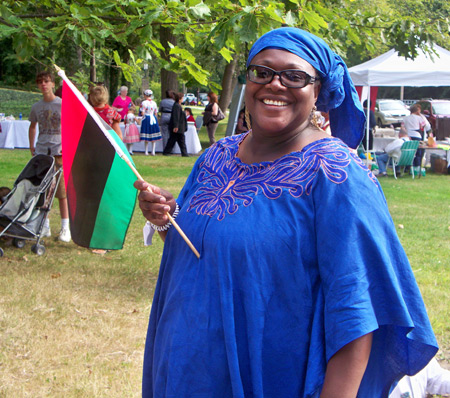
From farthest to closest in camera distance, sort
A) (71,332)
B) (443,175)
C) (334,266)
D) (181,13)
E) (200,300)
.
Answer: (443,175) < (181,13) < (71,332) < (200,300) < (334,266)

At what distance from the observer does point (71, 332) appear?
15.6ft

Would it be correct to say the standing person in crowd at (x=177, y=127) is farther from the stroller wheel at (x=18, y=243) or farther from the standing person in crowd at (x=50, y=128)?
the stroller wheel at (x=18, y=243)

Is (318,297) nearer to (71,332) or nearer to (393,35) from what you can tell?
(71,332)

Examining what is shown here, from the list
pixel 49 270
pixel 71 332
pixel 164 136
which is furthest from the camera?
pixel 164 136

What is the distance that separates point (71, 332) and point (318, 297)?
3.50 meters

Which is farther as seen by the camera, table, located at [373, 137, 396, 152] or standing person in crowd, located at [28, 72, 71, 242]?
table, located at [373, 137, 396, 152]

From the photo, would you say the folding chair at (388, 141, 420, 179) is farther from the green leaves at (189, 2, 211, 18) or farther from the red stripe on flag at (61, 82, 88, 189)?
the red stripe on flag at (61, 82, 88, 189)

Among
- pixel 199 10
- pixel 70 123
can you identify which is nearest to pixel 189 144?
pixel 199 10

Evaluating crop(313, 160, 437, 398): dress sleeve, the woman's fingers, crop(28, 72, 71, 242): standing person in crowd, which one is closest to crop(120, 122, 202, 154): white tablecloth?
crop(28, 72, 71, 242): standing person in crowd

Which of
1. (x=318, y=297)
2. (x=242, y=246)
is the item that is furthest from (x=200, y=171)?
(x=318, y=297)

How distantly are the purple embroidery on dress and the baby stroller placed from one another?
5.27 meters

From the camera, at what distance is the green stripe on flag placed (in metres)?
2.47

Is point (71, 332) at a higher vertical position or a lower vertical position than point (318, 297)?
lower

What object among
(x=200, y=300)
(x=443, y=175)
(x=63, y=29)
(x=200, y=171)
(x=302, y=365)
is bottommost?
(x=443, y=175)
